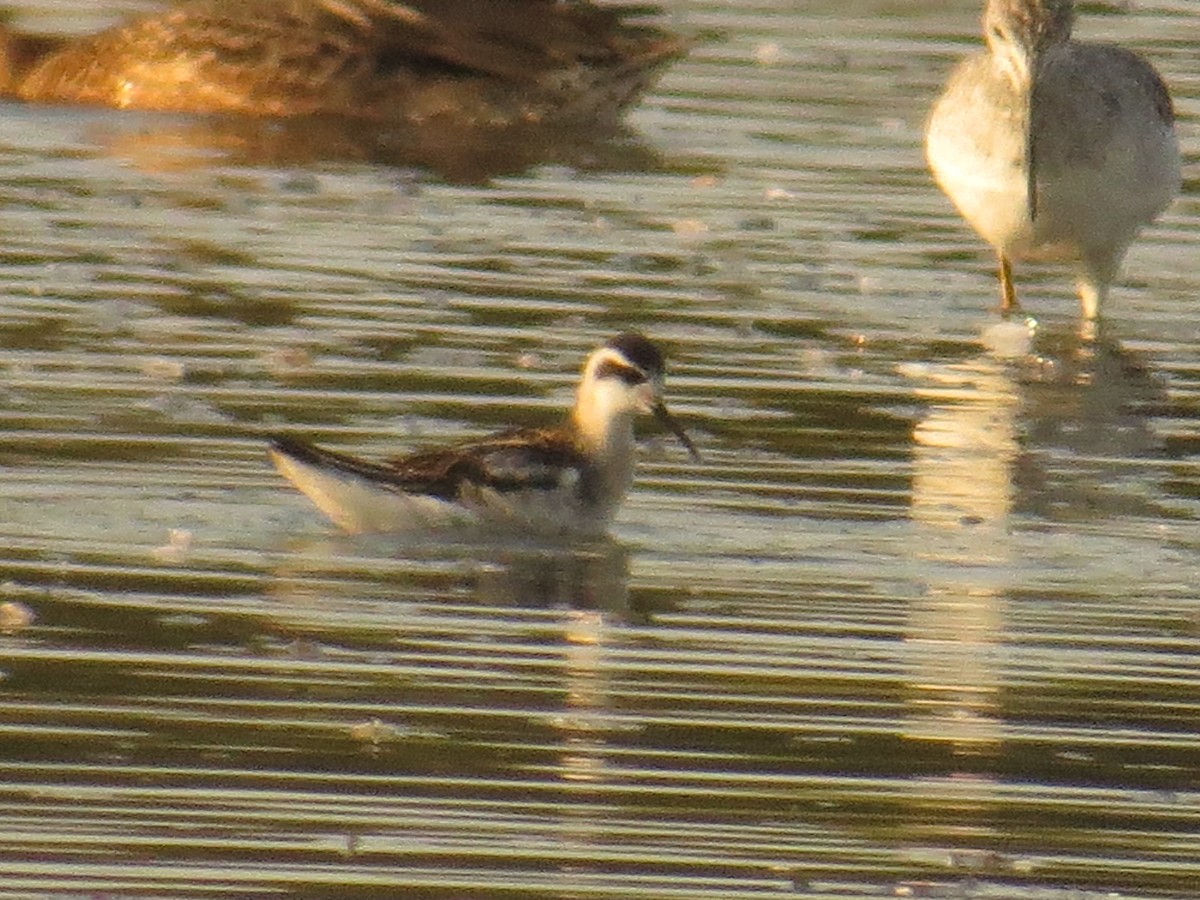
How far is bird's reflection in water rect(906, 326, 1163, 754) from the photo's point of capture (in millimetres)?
8656

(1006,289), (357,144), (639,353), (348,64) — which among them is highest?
(639,353)

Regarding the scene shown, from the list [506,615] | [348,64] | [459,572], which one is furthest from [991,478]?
[348,64]

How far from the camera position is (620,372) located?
10992mm

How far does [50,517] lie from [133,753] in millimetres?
2683

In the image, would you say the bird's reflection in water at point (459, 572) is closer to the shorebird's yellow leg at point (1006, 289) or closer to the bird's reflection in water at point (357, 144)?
the shorebird's yellow leg at point (1006, 289)

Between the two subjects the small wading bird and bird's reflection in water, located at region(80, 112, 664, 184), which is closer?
bird's reflection in water, located at region(80, 112, 664, 184)

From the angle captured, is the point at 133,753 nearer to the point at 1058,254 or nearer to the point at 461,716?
the point at 461,716

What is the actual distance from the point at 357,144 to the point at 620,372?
7.95 m

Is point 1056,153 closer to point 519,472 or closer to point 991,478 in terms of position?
point 991,478

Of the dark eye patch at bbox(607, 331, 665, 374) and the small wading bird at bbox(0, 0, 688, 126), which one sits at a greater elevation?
the dark eye patch at bbox(607, 331, 665, 374)

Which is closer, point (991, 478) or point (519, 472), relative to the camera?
point (519, 472)

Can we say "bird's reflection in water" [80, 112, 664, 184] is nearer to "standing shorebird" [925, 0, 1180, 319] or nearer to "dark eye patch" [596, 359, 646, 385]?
"standing shorebird" [925, 0, 1180, 319]

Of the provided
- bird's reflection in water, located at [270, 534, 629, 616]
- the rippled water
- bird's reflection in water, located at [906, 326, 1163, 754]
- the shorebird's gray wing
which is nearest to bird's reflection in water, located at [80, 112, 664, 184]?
the rippled water

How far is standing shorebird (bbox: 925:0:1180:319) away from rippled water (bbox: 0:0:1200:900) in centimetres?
40
